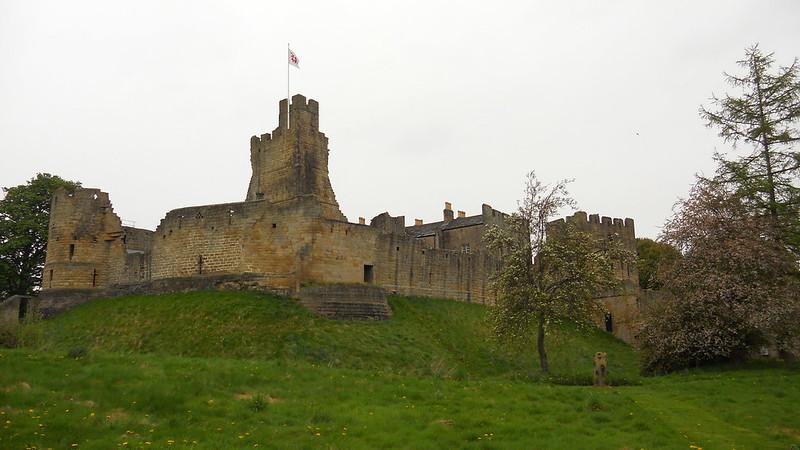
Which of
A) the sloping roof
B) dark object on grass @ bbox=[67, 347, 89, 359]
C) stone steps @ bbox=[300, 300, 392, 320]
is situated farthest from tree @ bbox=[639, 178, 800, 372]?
the sloping roof

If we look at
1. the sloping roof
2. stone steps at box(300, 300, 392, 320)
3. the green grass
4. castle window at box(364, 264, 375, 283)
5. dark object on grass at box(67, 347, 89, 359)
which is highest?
the sloping roof

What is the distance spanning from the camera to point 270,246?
34.6 meters

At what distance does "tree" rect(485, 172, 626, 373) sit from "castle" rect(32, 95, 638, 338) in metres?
5.70

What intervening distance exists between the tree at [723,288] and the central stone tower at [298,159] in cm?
2107

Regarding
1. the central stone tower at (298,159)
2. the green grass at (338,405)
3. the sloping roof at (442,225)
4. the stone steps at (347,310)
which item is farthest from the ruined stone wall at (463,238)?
the green grass at (338,405)

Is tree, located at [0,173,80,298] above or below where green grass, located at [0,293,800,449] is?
above

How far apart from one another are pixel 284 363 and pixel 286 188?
2252cm

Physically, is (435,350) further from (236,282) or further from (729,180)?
(729,180)

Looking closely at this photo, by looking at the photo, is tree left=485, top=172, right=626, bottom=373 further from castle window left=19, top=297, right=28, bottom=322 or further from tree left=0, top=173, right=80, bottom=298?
tree left=0, top=173, right=80, bottom=298

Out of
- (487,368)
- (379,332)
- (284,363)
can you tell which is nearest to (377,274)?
(379,332)

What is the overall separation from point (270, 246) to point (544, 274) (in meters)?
14.0

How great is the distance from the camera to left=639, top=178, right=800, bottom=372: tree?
88.6 ft

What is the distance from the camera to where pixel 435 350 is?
32.9 meters

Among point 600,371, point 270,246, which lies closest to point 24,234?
point 270,246
